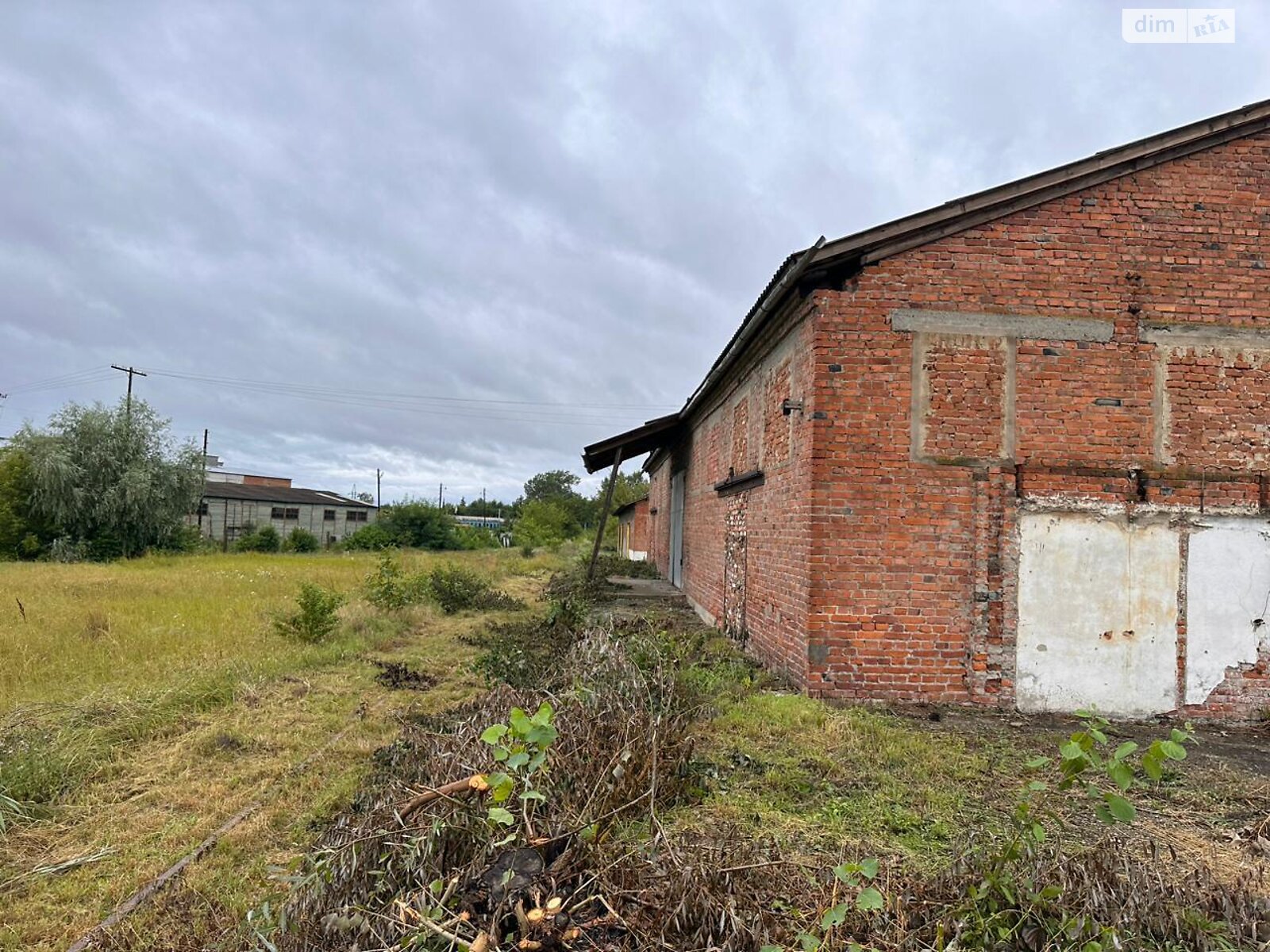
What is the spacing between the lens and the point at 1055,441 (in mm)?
6285

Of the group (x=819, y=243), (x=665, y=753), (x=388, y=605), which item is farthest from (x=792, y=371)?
(x=388, y=605)

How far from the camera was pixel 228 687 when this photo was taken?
23.6 feet

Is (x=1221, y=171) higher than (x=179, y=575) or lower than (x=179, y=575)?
higher

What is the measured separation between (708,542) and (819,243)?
6937mm

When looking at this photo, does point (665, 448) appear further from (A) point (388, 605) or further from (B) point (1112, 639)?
(B) point (1112, 639)

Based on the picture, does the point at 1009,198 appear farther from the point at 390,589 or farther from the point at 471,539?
the point at 471,539

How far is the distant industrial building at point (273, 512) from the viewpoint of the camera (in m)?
43.9

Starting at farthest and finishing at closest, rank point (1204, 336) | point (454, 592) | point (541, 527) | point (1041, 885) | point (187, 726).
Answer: point (541, 527) < point (454, 592) < point (1204, 336) < point (187, 726) < point (1041, 885)

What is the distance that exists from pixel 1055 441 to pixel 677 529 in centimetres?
1108

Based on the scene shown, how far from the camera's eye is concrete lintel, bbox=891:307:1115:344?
6.32 meters

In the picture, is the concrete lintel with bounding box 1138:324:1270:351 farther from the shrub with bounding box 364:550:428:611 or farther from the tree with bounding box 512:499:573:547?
the tree with bounding box 512:499:573:547

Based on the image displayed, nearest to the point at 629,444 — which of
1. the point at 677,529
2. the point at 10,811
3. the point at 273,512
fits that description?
the point at 677,529

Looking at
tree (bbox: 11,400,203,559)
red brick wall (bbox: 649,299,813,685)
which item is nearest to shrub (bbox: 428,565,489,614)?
red brick wall (bbox: 649,299,813,685)

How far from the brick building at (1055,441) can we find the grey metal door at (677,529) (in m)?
9.66
